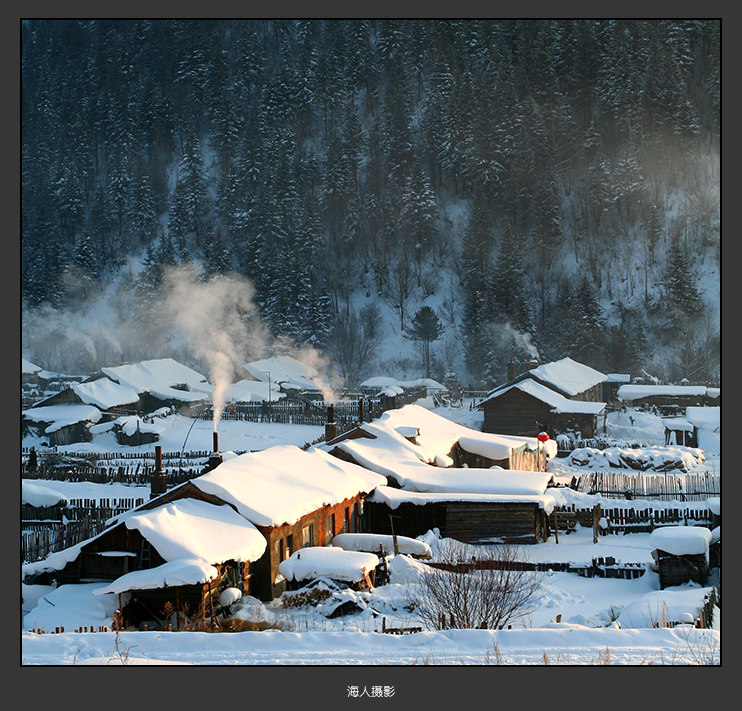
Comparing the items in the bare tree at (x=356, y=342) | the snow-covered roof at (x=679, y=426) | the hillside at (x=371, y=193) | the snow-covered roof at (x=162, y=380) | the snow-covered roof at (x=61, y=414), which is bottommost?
the snow-covered roof at (x=679, y=426)

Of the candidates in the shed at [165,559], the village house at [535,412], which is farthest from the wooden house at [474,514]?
the village house at [535,412]

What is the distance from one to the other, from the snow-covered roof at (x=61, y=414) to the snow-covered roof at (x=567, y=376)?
92.4 ft

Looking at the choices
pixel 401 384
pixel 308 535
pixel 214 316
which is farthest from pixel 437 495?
pixel 214 316

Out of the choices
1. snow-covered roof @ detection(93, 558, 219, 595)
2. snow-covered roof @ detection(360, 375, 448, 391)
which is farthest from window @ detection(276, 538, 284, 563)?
snow-covered roof @ detection(360, 375, 448, 391)

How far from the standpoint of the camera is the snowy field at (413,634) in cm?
1055

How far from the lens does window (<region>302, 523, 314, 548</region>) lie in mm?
21969

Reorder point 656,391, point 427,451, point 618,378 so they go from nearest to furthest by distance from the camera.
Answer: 1. point 427,451
2. point 656,391
3. point 618,378

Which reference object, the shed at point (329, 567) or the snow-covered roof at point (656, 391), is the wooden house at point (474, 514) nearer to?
the shed at point (329, 567)

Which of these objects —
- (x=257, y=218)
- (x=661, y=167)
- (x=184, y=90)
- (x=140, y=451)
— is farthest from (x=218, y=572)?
(x=184, y=90)

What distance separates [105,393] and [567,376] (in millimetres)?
31522

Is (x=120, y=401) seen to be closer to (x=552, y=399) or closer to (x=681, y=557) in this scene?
(x=552, y=399)

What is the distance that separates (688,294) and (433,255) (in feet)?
97.7

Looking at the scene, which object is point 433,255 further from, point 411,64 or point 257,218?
point 411,64

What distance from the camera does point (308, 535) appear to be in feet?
72.8
